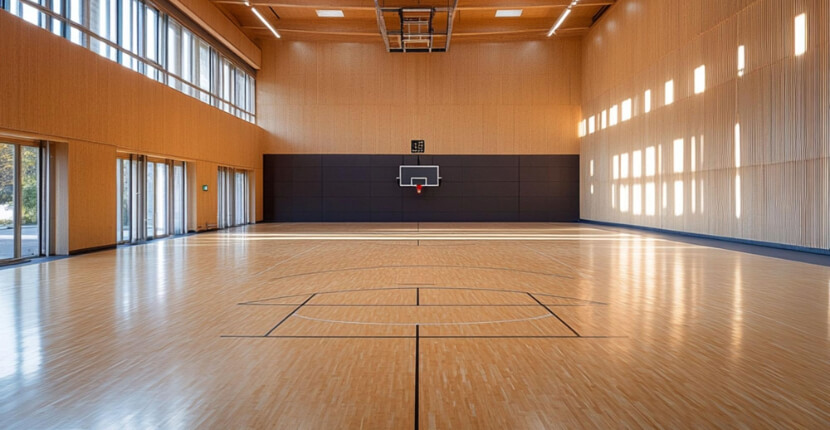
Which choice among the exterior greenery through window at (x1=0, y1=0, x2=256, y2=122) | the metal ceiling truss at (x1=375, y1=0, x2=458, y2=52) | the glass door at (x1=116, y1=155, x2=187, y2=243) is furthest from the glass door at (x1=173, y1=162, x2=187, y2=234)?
the metal ceiling truss at (x1=375, y1=0, x2=458, y2=52)

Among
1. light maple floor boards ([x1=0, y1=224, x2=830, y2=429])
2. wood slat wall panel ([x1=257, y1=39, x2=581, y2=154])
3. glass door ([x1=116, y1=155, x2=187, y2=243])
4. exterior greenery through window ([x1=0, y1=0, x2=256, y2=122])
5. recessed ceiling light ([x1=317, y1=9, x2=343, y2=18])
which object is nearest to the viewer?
light maple floor boards ([x1=0, y1=224, x2=830, y2=429])

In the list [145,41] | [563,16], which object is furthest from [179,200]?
[563,16]

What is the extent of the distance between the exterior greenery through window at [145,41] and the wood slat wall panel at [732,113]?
16.2 meters

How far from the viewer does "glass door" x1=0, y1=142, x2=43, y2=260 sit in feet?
35.8

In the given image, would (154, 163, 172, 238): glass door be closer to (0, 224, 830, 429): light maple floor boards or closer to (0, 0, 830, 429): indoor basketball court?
(0, 0, 830, 429): indoor basketball court

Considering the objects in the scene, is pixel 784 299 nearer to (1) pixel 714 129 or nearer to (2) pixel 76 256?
(1) pixel 714 129

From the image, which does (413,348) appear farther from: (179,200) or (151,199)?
(179,200)

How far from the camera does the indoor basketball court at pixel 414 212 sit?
369 centimetres

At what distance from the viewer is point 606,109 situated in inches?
938

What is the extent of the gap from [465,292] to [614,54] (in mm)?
18982

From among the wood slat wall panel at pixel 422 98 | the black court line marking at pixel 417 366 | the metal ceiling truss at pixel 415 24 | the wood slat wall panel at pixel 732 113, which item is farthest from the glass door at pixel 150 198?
the wood slat wall panel at pixel 732 113

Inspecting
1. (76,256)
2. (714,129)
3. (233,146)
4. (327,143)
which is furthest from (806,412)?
(327,143)

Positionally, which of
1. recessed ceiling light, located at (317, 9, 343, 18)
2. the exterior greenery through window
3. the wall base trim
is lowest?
the wall base trim

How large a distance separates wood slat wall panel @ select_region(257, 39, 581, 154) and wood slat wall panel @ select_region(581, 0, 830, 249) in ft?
15.8
